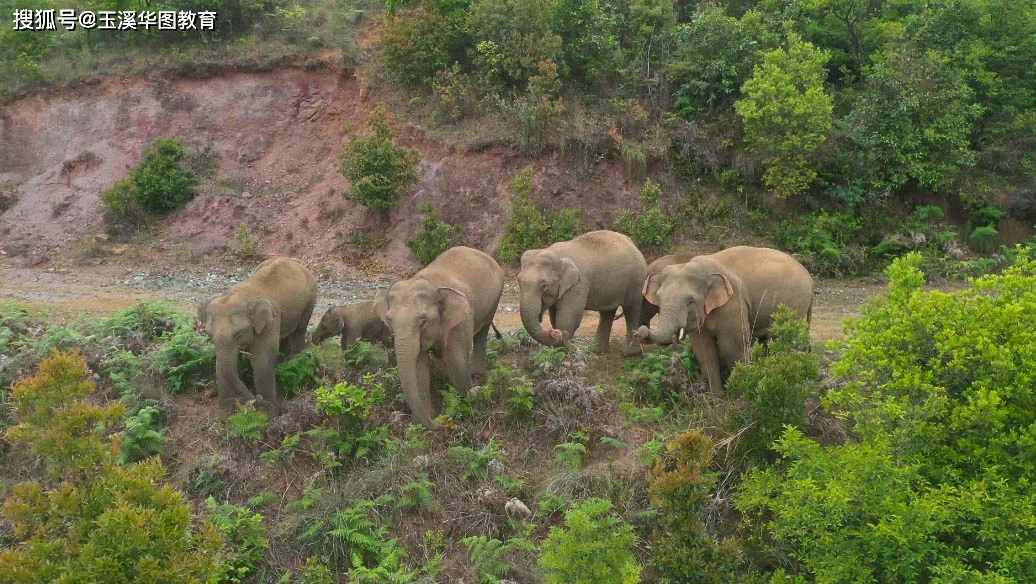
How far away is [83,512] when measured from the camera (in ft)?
15.9

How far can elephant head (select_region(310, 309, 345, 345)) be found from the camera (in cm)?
1101

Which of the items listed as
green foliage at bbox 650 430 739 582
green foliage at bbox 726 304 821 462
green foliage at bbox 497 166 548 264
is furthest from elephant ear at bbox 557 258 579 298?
green foliage at bbox 497 166 548 264

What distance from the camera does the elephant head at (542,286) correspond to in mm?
9828

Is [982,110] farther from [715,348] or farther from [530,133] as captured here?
[715,348]

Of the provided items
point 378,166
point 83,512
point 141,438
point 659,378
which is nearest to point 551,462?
point 659,378

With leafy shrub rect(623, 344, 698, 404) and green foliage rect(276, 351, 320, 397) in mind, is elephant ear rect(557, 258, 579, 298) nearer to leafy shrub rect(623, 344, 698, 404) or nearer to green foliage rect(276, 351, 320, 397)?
leafy shrub rect(623, 344, 698, 404)

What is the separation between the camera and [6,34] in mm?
24344

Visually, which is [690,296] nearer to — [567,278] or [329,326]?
[567,278]

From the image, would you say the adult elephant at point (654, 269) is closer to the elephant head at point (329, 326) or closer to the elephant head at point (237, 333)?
the elephant head at point (329, 326)

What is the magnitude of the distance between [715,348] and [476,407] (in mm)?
2850

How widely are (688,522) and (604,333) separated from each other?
17.3 feet

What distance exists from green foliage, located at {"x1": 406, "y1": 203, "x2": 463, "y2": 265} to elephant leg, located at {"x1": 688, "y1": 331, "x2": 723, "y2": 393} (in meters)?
9.52

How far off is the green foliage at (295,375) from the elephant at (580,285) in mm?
2626

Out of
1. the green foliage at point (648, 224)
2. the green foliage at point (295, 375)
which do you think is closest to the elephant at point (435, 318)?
the green foliage at point (295, 375)
